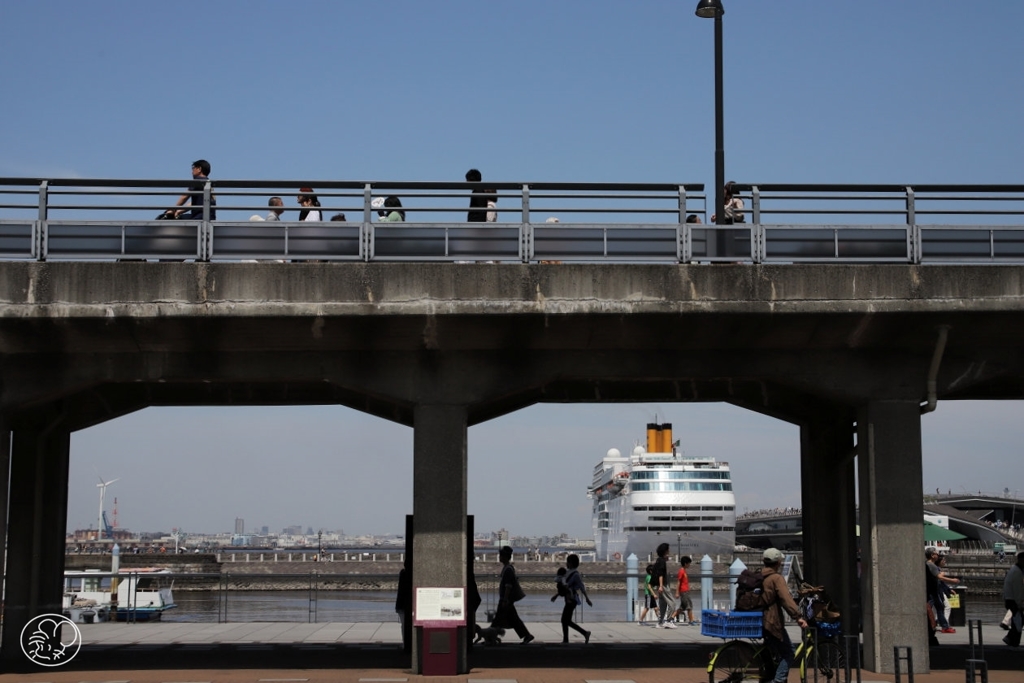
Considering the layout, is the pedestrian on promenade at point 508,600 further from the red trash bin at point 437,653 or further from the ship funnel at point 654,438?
the ship funnel at point 654,438

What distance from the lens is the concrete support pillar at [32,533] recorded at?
20625 mm

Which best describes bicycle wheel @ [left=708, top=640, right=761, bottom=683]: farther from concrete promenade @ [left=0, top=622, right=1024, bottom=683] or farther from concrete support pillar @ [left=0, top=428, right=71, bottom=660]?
concrete support pillar @ [left=0, top=428, right=71, bottom=660]

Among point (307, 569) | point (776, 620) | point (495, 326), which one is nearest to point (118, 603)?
point (495, 326)

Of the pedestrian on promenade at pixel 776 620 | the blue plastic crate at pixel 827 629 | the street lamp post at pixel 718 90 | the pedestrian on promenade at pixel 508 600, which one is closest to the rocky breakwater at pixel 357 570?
the pedestrian on promenade at pixel 508 600

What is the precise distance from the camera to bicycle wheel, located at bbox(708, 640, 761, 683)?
15.3 metres

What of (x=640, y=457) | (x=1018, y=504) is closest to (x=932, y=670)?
(x=640, y=457)

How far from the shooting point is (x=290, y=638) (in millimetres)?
25250

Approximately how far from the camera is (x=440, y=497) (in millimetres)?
18766

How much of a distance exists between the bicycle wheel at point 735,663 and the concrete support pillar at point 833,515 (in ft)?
23.4

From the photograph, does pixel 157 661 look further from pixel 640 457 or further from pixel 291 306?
pixel 640 457

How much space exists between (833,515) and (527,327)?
303 inches

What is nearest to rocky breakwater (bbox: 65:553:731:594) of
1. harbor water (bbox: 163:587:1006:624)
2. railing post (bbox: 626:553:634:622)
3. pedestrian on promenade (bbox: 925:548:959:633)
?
harbor water (bbox: 163:587:1006:624)

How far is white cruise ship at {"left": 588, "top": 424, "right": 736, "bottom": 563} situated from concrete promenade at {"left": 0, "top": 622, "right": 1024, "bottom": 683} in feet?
220

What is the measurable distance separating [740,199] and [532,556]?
86.9m
